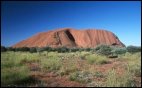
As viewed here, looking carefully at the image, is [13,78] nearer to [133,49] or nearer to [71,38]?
[133,49]

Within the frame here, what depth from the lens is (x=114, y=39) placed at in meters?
77.2

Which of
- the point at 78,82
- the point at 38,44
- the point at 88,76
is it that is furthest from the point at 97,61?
the point at 38,44


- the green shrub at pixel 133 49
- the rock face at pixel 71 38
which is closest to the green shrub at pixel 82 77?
the green shrub at pixel 133 49

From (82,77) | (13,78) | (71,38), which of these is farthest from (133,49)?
(71,38)

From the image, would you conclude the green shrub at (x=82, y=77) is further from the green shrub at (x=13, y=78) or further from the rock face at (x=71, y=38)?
the rock face at (x=71, y=38)

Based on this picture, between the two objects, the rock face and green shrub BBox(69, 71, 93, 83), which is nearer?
green shrub BBox(69, 71, 93, 83)

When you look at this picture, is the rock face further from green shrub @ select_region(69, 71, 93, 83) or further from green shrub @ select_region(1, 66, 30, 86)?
green shrub @ select_region(1, 66, 30, 86)

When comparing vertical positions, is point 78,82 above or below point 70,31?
below

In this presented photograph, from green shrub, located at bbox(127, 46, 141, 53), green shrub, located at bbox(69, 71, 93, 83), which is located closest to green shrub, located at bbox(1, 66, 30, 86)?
green shrub, located at bbox(69, 71, 93, 83)

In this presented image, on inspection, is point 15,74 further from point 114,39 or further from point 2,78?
point 114,39

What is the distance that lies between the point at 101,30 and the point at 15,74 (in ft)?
232

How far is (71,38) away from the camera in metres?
74.5

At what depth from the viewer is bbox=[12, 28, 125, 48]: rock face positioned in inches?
2726

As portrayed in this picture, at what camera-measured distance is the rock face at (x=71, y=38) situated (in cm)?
6925
